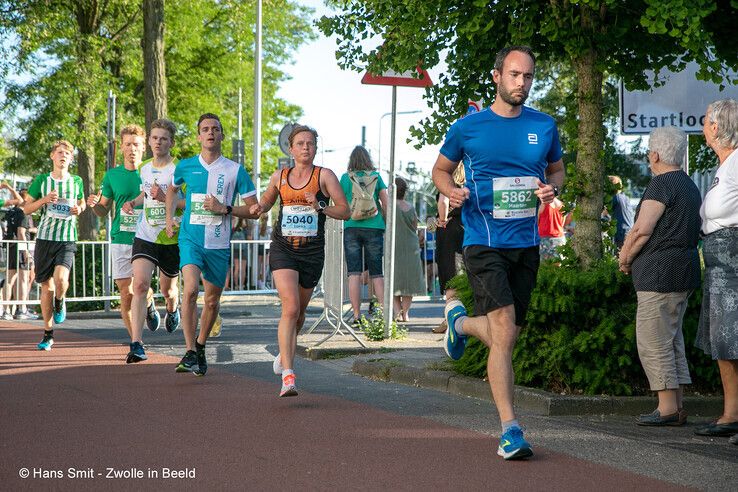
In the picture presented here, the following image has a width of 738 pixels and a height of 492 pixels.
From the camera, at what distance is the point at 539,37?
9.56m

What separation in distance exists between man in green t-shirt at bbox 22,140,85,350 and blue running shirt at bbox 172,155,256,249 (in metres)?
3.17

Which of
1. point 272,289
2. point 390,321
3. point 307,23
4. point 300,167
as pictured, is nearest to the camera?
point 300,167

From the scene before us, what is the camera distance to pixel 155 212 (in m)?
11.0

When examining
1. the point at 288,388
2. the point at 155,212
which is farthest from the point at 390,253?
the point at 288,388

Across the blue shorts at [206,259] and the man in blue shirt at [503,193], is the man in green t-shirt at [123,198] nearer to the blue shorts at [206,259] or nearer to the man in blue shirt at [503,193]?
the blue shorts at [206,259]

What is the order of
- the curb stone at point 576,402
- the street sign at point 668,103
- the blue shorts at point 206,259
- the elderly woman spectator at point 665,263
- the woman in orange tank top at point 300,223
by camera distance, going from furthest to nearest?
the street sign at point 668,103, the blue shorts at point 206,259, the woman in orange tank top at point 300,223, the curb stone at point 576,402, the elderly woman spectator at point 665,263

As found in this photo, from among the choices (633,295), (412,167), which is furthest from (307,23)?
(633,295)

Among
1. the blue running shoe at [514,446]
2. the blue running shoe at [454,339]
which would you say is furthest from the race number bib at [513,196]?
the blue running shoe at [514,446]

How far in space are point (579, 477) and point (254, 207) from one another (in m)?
4.37

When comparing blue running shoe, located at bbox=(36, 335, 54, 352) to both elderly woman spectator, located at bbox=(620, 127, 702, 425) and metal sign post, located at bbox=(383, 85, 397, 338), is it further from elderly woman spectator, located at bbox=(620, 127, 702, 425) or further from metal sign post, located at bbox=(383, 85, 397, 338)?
elderly woman spectator, located at bbox=(620, 127, 702, 425)

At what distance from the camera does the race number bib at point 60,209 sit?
12.7 meters

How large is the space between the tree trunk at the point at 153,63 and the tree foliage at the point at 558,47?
12.5 m

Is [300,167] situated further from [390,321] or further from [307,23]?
[307,23]

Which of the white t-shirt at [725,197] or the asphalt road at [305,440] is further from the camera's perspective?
the white t-shirt at [725,197]
